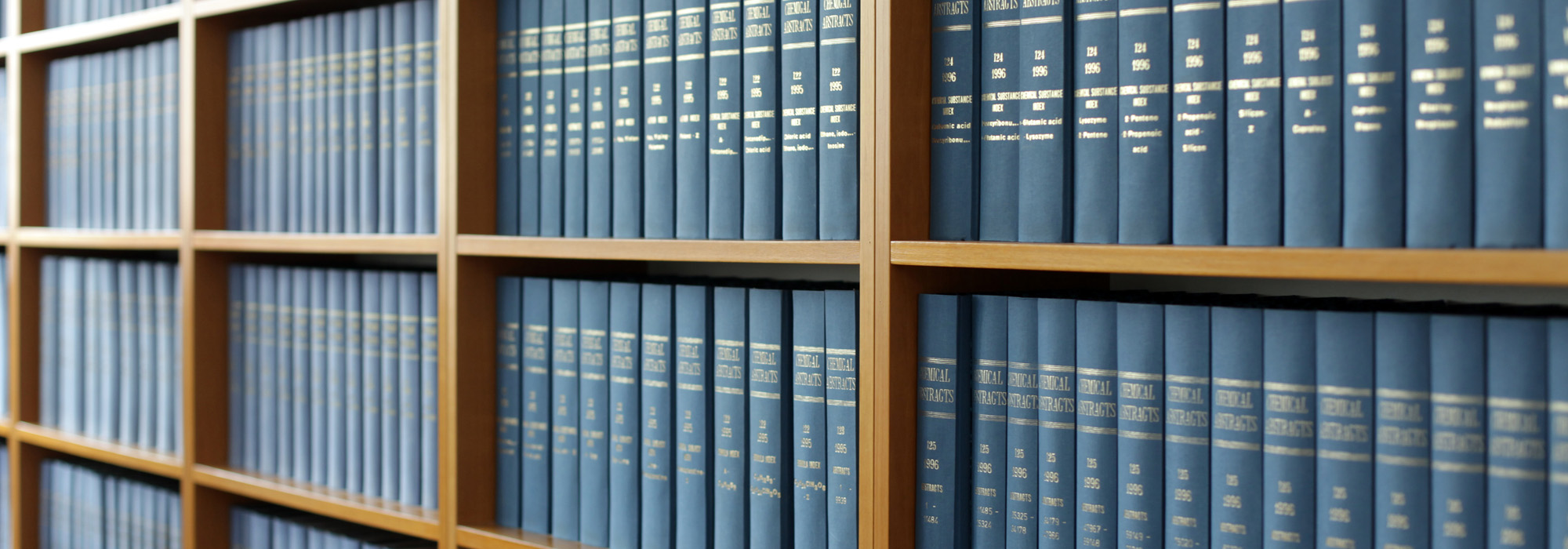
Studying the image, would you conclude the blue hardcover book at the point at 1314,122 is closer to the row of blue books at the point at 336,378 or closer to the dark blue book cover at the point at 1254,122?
the dark blue book cover at the point at 1254,122

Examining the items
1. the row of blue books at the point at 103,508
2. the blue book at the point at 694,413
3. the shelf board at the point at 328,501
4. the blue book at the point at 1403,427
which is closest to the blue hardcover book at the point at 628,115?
the blue book at the point at 694,413

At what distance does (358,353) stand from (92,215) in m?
0.65

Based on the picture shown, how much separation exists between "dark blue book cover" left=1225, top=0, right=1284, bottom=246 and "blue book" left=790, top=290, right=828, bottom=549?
37 cm

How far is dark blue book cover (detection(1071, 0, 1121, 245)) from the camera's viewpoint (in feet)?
2.70

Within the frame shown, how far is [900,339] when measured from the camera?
0.90 metres

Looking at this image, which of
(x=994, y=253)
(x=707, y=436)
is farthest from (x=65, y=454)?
(x=994, y=253)

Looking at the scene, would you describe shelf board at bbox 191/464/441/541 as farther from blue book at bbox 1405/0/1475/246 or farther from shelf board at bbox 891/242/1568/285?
blue book at bbox 1405/0/1475/246

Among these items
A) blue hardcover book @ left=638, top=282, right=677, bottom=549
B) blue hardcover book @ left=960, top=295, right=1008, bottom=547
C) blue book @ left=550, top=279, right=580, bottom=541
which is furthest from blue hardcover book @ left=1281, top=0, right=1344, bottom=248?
blue book @ left=550, top=279, right=580, bottom=541

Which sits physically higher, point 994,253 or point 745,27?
point 745,27

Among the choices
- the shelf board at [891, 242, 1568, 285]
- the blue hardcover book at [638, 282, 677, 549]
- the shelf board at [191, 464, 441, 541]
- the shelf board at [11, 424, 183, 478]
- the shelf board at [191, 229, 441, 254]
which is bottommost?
the shelf board at [191, 464, 441, 541]

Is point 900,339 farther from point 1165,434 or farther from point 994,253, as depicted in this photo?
point 1165,434

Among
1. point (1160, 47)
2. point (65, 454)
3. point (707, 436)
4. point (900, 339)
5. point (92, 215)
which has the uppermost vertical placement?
point (1160, 47)

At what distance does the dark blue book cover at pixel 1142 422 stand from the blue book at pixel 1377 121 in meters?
0.16

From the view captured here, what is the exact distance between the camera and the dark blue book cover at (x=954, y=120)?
894 mm
